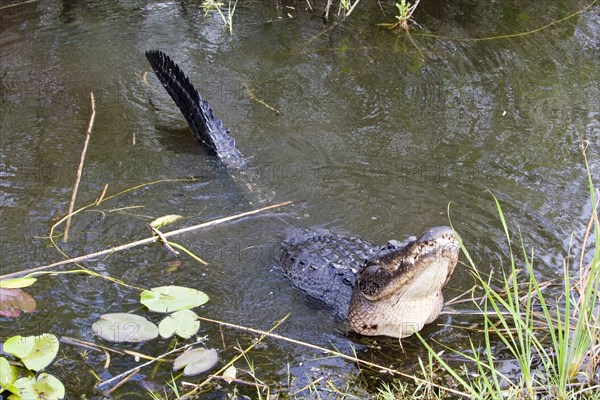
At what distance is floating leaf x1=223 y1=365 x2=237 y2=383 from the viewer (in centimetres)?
276

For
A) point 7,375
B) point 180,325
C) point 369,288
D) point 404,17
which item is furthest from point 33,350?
point 404,17

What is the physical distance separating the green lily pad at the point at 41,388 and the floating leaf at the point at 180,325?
1.62ft

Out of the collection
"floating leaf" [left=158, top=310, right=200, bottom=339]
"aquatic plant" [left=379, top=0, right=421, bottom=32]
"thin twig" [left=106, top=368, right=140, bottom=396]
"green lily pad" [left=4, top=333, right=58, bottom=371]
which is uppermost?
"aquatic plant" [left=379, top=0, right=421, bottom=32]

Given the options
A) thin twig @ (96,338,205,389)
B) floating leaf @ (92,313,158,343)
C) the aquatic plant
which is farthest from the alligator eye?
the aquatic plant

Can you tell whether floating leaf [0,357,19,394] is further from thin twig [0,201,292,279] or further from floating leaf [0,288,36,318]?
thin twig [0,201,292,279]

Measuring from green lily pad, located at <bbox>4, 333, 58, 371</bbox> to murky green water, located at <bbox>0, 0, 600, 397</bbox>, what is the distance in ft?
0.47

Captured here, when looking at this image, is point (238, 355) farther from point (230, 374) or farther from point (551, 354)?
point (551, 354)

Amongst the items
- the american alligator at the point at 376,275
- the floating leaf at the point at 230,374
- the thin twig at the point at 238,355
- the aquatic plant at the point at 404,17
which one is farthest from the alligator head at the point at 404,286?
the aquatic plant at the point at 404,17

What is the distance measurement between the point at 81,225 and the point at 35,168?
31.7 inches

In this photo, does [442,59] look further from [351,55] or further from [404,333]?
[404,333]

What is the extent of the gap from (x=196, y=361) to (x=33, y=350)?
648 millimetres

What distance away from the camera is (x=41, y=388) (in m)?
2.64

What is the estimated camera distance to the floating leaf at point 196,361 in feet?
9.21

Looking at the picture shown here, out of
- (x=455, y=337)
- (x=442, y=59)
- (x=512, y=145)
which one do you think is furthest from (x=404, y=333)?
(x=442, y=59)
